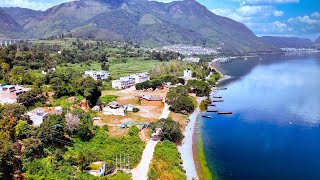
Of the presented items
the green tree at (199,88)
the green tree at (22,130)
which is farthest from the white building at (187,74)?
the green tree at (22,130)

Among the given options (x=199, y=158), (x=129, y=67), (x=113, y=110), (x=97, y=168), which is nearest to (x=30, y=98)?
(x=113, y=110)

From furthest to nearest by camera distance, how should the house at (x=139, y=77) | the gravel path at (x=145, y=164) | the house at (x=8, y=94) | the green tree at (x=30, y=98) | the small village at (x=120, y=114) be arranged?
the house at (x=139, y=77) → the house at (x=8, y=94) → the green tree at (x=30, y=98) → the small village at (x=120, y=114) → the gravel path at (x=145, y=164)

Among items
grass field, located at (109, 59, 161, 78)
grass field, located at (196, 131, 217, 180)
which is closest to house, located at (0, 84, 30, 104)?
grass field, located at (196, 131, 217, 180)

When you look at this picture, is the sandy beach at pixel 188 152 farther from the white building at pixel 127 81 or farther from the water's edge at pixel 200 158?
the white building at pixel 127 81

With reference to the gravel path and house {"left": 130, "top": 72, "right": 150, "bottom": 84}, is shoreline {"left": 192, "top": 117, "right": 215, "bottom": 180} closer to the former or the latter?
the gravel path

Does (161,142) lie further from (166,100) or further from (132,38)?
(132,38)

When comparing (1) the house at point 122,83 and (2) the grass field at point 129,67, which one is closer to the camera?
(1) the house at point 122,83

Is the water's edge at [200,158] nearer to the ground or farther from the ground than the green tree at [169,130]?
nearer to the ground
